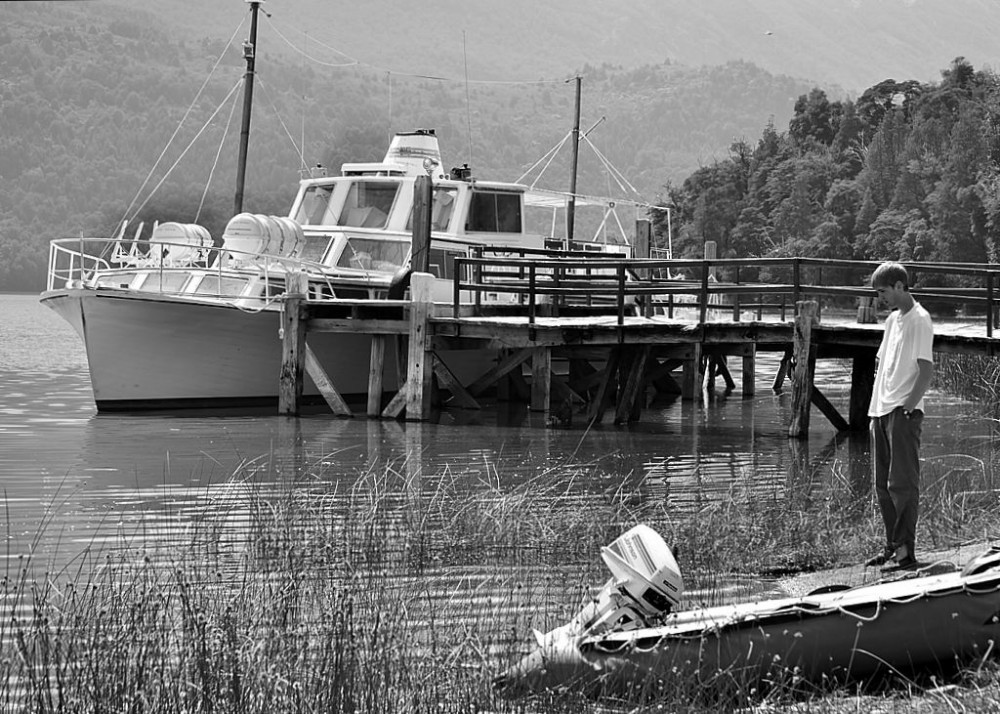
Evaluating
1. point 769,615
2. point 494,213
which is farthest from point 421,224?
point 769,615

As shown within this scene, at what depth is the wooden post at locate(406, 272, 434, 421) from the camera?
62.1 ft

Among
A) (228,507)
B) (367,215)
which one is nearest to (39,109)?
(367,215)

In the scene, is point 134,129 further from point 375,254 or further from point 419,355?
point 419,355

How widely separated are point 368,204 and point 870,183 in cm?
5655

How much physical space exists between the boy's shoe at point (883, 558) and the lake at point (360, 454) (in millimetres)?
2440

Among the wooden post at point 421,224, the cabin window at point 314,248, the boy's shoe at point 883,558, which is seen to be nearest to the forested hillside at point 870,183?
the cabin window at point 314,248

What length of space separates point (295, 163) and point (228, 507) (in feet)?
410

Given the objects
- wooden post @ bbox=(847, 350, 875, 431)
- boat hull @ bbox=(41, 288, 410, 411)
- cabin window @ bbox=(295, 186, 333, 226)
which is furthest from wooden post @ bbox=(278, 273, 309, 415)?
wooden post @ bbox=(847, 350, 875, 431)

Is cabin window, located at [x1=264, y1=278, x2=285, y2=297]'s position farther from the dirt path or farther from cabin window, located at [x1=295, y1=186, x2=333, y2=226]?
the dirt path

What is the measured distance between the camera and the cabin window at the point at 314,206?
23.7 meters

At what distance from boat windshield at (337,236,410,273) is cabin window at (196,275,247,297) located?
81.5 inches

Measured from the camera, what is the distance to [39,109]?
138 m

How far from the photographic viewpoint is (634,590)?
6332 millimetres

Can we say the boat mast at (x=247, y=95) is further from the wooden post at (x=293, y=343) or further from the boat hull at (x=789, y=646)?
the boat hull at (x=789, y=646)
